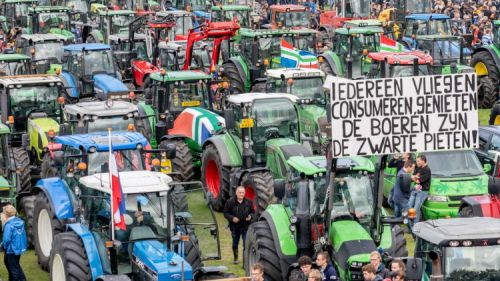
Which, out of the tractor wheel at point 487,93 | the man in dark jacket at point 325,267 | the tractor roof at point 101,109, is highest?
the tractor roof at point 101,109

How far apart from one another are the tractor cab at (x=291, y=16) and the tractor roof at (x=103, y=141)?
73.2ft

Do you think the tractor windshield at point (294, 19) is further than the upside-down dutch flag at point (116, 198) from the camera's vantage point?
Yes

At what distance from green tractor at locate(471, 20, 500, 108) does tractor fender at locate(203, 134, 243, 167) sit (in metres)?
11.3

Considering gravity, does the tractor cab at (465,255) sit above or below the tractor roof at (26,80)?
below

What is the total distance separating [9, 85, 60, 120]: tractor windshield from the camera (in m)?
26.9

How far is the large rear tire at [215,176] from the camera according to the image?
24.8 metres

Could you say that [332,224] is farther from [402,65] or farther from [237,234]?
[402,65]

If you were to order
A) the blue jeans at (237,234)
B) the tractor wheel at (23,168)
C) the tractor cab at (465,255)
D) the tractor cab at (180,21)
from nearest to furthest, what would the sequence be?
the tractor cab at (465,255), the blue jeans at (237,234), the tractor wheel at (23,168), the tractor cab at (180,21)

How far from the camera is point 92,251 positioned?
18031 mm

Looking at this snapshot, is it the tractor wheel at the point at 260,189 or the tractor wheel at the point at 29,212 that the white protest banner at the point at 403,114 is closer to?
the tractor wheel at the point at 260,189

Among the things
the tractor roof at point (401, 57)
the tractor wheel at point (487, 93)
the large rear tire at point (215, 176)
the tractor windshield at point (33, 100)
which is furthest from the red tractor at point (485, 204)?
the tractor wheel at point (487, 93)

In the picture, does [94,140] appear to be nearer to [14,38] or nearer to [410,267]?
[410,267]

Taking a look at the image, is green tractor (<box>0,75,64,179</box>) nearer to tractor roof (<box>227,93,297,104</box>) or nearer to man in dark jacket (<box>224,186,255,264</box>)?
tractor roof (<box>227,93,297,104</box>)

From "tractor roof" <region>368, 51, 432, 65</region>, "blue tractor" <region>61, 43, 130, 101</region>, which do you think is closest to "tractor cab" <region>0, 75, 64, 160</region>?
"blue tractor" <region>61, 43, 130, 101</region>
